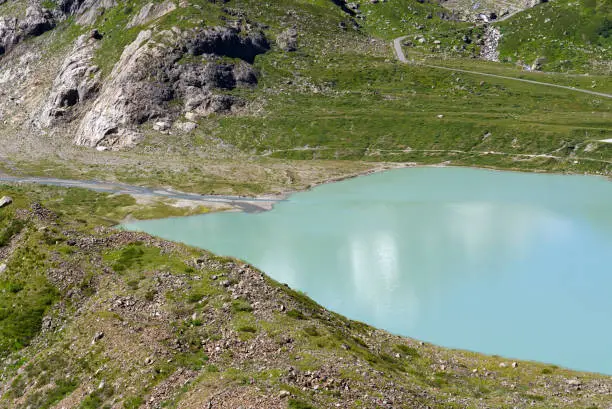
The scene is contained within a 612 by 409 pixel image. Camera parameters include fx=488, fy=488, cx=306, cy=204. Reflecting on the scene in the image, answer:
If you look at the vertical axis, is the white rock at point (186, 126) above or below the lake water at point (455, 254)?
above

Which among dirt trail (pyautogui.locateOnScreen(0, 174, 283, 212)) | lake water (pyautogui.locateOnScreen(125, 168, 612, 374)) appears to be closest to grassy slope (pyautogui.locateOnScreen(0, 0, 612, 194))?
dirt trail (pyautogui.locateOnScreen(0, 174, 283, 212))

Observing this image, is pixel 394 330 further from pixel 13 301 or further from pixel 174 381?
pixel 13 301

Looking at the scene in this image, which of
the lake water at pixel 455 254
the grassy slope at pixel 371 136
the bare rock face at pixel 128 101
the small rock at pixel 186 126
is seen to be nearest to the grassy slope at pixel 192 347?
the lake water at pixel 455 254

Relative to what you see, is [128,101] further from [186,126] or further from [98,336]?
[98,336]

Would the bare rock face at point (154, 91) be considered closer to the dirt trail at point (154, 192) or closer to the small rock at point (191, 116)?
the small rock at point (191, 116)

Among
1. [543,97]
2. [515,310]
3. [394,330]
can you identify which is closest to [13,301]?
[394,330]

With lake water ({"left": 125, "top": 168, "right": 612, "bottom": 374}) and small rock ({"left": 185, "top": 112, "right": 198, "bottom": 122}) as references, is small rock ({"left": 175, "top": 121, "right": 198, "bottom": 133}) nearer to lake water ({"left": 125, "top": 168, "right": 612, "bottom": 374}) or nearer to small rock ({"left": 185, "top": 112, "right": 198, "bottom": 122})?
small rock ({"left": 185, "top": 112, "right": 198, "bottom": 122})
